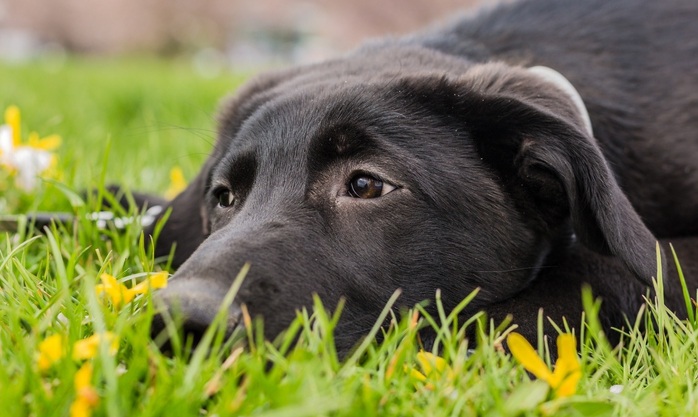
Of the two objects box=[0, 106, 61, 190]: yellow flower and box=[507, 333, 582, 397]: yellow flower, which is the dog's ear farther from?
box=[507, 333, 582, 397]: yellow flower

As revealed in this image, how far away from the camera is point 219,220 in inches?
95.2

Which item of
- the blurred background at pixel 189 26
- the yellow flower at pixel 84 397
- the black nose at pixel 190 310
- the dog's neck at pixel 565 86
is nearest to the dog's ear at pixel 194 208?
the dog's neck at pixel 565 86

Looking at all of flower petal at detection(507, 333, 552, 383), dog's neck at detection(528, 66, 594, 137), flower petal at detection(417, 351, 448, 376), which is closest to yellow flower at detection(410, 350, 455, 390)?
flower petal at detection(417, 351, 448, 376)

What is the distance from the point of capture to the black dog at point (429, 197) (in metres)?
1.91

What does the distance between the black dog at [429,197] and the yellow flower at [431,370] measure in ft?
0.93

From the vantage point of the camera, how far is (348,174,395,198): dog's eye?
214 centimetres

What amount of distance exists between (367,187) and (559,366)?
822 mm

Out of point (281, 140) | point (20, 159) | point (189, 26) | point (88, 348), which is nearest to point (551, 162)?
point (281, 140)

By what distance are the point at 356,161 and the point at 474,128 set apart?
373 mm

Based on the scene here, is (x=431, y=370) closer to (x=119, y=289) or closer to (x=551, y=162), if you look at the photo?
(x=119, y=289)

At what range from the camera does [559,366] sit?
1471mm

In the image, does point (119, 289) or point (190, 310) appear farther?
point (119, 289)

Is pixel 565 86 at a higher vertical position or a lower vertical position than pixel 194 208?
higher

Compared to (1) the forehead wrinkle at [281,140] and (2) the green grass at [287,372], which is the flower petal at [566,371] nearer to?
(2) the green grass at [287,372]
